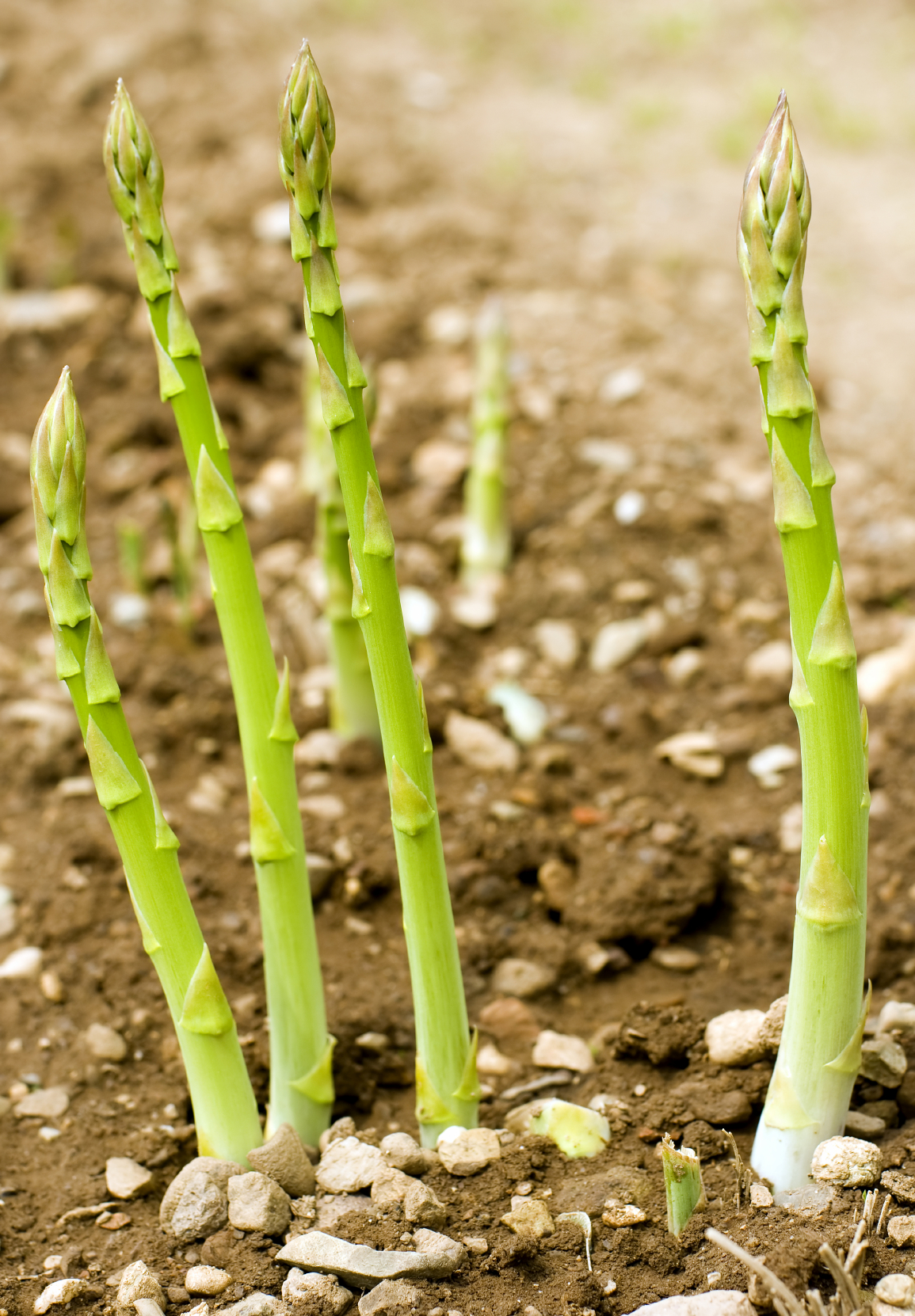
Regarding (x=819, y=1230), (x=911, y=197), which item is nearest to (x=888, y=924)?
(x=819, y=1230)

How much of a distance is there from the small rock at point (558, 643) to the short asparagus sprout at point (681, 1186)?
1.92 metres

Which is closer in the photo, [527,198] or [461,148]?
[527,198]

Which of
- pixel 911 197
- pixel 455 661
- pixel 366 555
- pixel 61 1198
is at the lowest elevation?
pixel 61 1198

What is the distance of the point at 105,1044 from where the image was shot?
241 centimetres

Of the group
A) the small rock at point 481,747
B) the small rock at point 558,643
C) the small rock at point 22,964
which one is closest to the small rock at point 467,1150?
the small rock at point 22,964

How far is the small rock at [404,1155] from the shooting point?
2.03 m

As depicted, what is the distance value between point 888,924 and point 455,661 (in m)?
1.51

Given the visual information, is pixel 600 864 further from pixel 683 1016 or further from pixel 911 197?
pixel 911 197

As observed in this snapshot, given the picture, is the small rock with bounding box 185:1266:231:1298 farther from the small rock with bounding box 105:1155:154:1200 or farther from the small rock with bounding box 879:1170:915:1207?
the small rock with bounding box 879:1170:915:1207

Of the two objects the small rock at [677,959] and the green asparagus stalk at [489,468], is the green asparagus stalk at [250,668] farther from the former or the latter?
the green asparagus stalk at [489,468]

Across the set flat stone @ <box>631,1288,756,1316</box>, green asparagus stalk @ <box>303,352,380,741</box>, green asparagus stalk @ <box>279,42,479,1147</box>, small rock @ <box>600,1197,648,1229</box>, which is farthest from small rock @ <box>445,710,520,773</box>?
flat stone @ <box>631,1288,756,1316</box>

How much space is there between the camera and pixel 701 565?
3.90 meters

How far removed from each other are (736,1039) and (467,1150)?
0.53 m

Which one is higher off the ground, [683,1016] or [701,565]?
[701,565]
